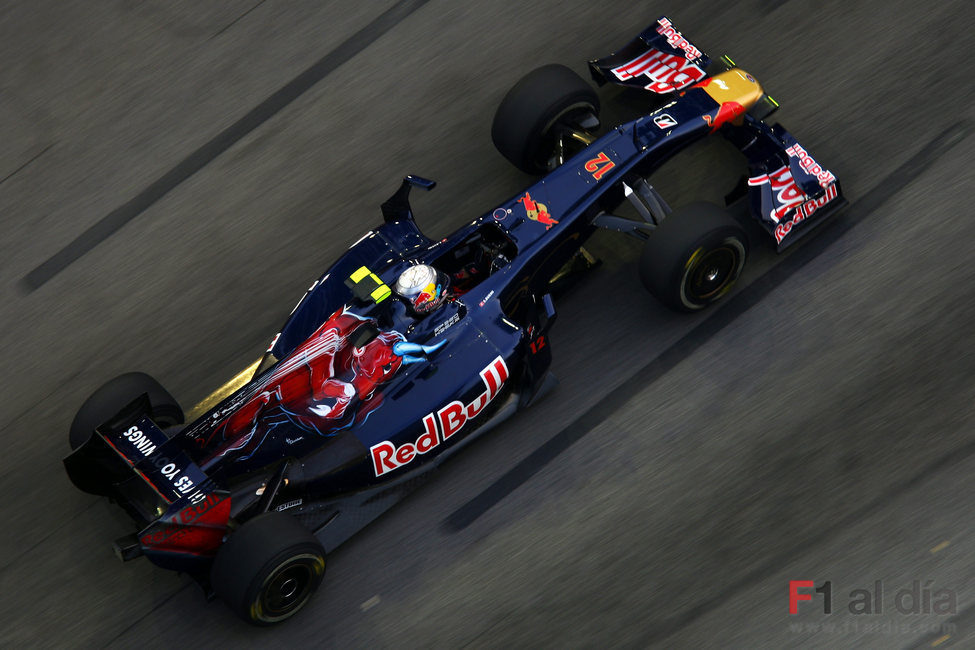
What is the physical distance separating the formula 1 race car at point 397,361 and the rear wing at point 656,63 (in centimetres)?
44

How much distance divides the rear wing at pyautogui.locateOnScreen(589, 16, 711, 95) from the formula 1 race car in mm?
439

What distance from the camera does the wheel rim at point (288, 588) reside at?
7.85m

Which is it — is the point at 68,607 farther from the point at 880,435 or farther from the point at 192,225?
the point at 880,435

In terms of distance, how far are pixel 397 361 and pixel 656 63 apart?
3640 millimetres

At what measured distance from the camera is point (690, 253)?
28.1 ft

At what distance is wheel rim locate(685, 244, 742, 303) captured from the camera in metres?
8.76

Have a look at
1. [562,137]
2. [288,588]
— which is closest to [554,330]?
[562,137]

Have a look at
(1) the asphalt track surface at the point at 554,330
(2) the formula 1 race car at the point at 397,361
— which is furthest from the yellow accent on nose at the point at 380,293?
(1) the asphalt track surface at the point at 554,330

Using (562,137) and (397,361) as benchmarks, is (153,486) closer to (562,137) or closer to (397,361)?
(397,361)
